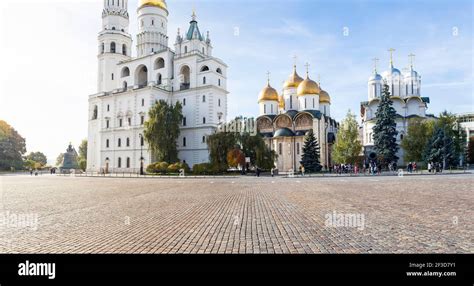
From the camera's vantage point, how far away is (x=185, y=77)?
2328 inches

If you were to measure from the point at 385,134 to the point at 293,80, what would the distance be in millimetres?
24700

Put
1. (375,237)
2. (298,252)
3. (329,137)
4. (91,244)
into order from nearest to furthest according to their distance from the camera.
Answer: (298,252) < (91,244) < (375,237) < (329,137)

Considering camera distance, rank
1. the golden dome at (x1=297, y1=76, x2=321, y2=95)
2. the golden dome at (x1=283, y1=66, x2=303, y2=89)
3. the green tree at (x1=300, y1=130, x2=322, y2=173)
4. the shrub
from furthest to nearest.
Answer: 1. the golden dome at (x1=283, y1=66, x2=303, y2=89)
2. the golden dome at (x1=297, y1=76, x2=321, y2=95)
3. the green tree at (x1=300, y1=130, x2=322, y2=173)
4. the shrub

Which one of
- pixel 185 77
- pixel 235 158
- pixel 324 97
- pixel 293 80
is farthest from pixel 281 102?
pixel 235 158

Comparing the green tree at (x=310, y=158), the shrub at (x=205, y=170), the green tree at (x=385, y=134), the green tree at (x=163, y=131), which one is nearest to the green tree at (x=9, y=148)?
the green tree at (x=163, y=131)

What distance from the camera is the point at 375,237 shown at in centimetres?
592

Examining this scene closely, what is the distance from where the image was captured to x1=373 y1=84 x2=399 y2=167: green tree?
1932 inches

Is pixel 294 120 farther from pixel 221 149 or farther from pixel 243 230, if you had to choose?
pixel 243 230

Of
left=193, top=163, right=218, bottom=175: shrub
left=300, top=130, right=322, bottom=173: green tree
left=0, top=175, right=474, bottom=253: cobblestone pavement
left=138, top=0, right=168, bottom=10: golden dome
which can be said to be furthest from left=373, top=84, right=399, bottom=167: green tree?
left=138, top=0, right=168, bottom=10: golden dome

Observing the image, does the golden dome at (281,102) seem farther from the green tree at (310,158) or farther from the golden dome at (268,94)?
the green tree at (310,158)

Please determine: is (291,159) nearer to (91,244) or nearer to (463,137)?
(463,137)

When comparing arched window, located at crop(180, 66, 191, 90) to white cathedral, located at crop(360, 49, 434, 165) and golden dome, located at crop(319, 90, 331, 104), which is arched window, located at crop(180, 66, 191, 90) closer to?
golden dome, located at crop(319, 90, 331, 104)
